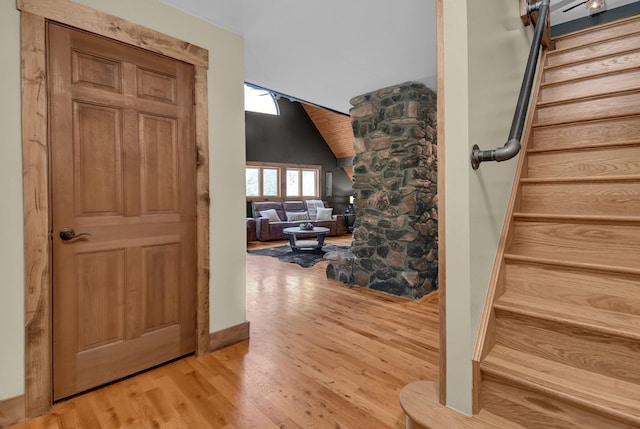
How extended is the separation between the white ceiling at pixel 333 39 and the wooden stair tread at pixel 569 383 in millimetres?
2125

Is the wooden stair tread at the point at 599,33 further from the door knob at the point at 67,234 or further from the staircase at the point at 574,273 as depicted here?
the door knob at the point at 67,234

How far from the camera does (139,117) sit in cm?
199

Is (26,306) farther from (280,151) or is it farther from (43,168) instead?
(280,151)

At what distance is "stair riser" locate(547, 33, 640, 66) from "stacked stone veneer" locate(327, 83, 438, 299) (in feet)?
4.17

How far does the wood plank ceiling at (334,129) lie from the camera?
999 cm

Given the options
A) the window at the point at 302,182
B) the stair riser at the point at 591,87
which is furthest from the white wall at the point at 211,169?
the window at the point at 302,182

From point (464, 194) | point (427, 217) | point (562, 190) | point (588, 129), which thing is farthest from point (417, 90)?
point (464, 194)

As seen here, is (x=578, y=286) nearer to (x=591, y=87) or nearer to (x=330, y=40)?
(x=591, y=87)

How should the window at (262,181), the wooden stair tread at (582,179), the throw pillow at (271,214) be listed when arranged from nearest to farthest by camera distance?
the wooden stair tread at (582,179) → the throw pillow at (271,214) → the window at (262,181)

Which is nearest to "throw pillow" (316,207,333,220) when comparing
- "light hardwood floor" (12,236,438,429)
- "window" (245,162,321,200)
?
"window" (245,162,321,200)

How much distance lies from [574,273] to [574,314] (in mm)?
212

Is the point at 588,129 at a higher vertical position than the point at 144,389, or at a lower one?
higher

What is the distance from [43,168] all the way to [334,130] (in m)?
9.34

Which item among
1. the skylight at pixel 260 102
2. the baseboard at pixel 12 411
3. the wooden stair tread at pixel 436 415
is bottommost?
the baseboard at pixel 12 411
